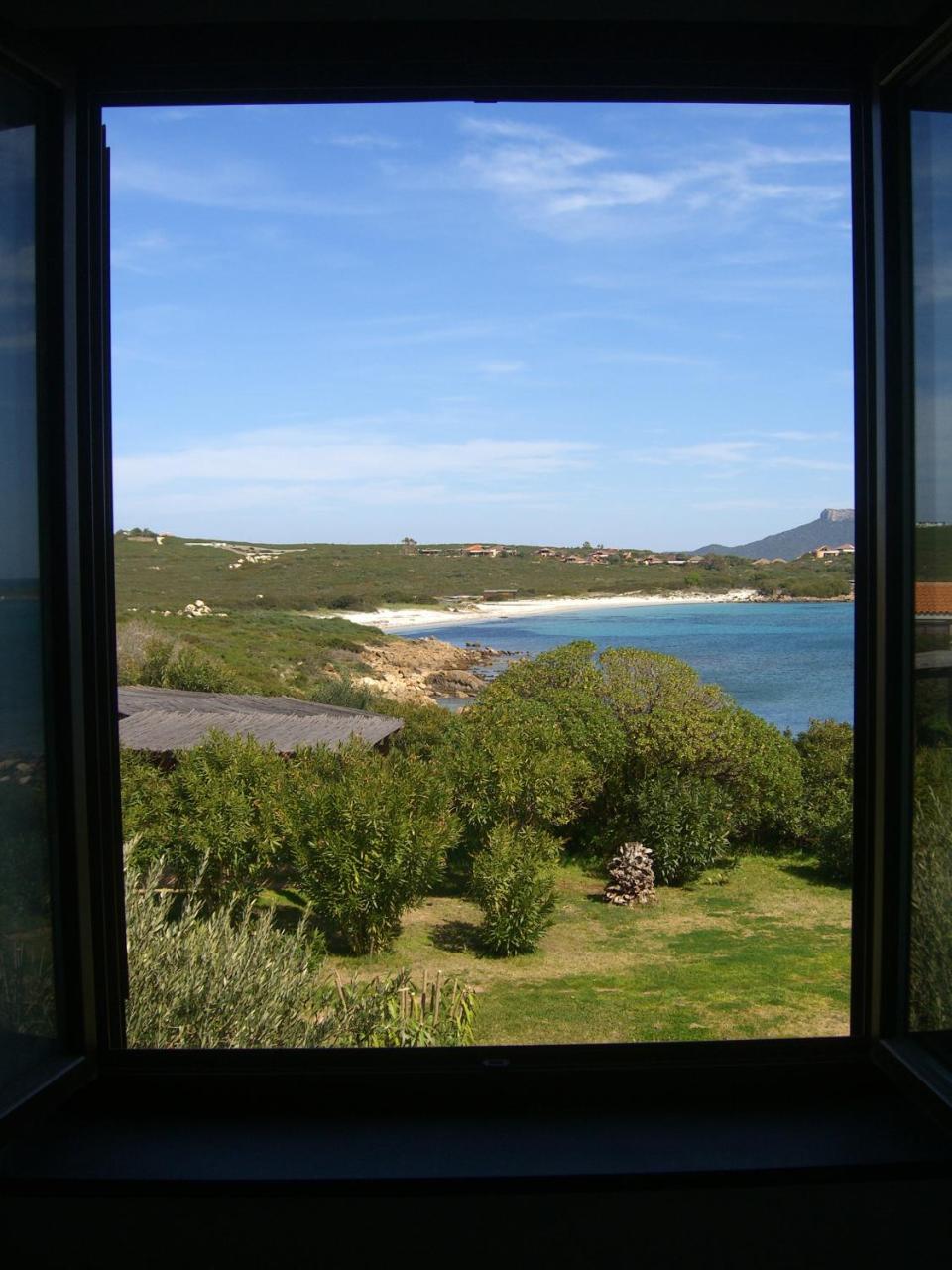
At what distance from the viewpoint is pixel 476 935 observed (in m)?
2.26

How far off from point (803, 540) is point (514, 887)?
102 centimetres

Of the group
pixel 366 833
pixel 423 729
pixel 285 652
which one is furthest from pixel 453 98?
pixel 366 833

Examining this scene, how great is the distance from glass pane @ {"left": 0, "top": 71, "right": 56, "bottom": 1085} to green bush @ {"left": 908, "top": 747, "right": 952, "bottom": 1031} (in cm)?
136

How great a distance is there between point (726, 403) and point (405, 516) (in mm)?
764

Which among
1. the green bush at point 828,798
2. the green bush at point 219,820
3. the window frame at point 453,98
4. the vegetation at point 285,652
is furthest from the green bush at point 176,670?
the green bush at point 828,798

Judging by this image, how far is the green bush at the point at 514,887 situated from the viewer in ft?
7.34

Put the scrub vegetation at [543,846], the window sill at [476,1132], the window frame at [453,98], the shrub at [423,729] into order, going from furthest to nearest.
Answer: the shrub at [423,729] → the scrub vegetation at [543,846] → the window frame at [453,98] → the window sill at [476,1132]

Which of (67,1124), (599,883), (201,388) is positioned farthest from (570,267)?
(67,1124)

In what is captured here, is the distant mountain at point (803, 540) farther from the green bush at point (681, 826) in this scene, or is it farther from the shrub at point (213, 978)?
the shrub at point (213, 978)

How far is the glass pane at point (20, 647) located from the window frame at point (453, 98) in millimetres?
70

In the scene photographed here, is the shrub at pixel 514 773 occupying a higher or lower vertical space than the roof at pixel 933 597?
lower

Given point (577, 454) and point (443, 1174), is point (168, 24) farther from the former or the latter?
point (443, 1174)

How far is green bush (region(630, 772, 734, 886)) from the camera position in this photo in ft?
7.40

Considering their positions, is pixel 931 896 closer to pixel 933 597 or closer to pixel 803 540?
pixel 933 597
